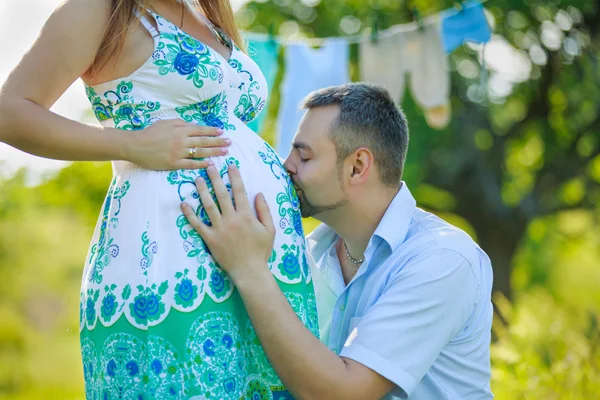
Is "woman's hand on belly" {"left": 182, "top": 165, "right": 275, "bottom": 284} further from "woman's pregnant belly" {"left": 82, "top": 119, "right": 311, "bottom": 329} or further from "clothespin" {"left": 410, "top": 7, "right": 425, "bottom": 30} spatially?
"clothespin" {"left": 410, "top": 7, "right": 425, "bottom": 30}

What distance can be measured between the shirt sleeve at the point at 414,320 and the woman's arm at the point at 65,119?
25.7 inches

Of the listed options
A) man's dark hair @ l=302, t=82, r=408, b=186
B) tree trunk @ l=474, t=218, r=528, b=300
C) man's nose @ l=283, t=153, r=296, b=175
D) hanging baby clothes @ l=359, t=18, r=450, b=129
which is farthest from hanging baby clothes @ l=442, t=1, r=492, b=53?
tree trunk @ l=474, t=218, r=528, b=300

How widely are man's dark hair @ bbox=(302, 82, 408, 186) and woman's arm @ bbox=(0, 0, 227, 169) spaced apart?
1.95 feet

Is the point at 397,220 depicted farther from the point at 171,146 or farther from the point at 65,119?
the point at 65,119

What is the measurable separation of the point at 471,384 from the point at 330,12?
8.80 meters

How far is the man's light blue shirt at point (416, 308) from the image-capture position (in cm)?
202

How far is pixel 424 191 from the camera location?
39.7 feet

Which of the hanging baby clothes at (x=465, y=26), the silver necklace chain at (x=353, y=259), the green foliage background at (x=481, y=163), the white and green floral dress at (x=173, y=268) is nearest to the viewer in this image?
the white and green floral dress at (x=173, y=268)

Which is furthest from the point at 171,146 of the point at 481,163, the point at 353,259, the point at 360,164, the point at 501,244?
the point at 501,244

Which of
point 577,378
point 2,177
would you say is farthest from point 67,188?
point 577,378

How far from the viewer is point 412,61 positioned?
201 inches

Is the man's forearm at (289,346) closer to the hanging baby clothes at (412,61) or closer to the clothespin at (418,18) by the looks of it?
the clothespin at (418,18)

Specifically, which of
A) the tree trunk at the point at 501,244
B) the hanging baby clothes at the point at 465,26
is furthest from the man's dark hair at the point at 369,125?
the tree trunk at the point at 501,244

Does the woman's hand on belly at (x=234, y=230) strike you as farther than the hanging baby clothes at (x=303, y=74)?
No
